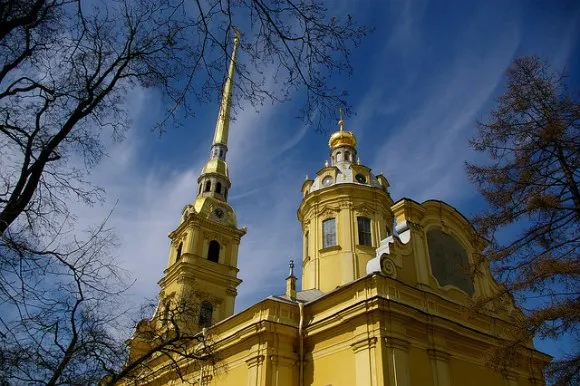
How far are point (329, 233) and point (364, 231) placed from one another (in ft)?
6.50

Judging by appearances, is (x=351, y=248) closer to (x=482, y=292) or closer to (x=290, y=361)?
(x=482, y=292)

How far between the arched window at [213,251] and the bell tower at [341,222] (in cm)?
926

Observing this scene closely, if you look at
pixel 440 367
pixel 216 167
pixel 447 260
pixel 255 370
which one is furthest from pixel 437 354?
pixel 216 167

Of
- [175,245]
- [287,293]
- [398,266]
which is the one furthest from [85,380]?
[175,245]

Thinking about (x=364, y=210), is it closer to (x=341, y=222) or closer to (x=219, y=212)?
(x=341, y=222)

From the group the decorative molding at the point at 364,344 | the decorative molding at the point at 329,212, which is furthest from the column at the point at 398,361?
the decorative molding at the point at 329,212

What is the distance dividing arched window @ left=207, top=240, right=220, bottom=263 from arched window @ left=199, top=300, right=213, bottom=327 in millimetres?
3713

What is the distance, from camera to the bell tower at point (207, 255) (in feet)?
109

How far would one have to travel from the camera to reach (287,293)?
23922mm

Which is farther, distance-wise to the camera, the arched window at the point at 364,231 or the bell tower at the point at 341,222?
the arched window at the point at 364,231

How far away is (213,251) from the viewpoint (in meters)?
36.4

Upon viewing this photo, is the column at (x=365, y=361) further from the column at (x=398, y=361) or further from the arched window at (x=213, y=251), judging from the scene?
the arched window at (x=213, y=251)

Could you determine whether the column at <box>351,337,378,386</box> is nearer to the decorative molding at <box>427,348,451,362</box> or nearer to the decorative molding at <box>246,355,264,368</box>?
the decorative molding at <box>427,348,451,362</box>

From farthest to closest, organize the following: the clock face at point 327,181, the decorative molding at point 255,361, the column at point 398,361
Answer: the clock face at point 327,181
the decorative molding at point 255,361
the column at point 398,361
